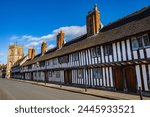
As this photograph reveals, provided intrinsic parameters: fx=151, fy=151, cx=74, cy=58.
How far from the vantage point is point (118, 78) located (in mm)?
13391

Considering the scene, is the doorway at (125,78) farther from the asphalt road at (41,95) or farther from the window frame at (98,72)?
the asphalt road at (41,95)

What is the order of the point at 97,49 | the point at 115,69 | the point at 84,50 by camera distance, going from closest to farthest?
1. the point at 115,69
2. the point at 97,49
3. the point at 84,50

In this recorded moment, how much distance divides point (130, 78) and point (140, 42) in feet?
9.83

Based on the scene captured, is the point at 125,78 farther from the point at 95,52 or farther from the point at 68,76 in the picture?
the point at 68,76

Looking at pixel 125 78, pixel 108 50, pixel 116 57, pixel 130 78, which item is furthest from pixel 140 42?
pixel 108 50

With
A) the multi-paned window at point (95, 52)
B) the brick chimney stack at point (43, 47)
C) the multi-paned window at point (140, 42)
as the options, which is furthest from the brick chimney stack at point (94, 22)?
the brick chimney stack at point (43, 47)

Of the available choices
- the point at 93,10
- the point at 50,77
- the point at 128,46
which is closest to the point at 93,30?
the point at 93,10

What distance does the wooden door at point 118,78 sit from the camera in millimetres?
13108

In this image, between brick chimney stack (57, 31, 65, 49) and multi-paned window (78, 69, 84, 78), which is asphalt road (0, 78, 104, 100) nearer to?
multi-paned window (78, 69, 84, 78)

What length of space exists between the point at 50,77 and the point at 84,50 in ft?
43.0

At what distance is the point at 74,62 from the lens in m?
19.9

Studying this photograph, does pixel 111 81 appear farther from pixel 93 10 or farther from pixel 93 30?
pixel 93 10

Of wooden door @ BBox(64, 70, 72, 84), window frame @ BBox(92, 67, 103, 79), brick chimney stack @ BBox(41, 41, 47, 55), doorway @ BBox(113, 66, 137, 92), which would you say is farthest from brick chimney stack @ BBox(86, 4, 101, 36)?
brick chimney stack @ BBox(41, 41, 47, 55)

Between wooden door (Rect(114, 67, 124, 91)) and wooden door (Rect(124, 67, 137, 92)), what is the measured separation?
57 centimetres
